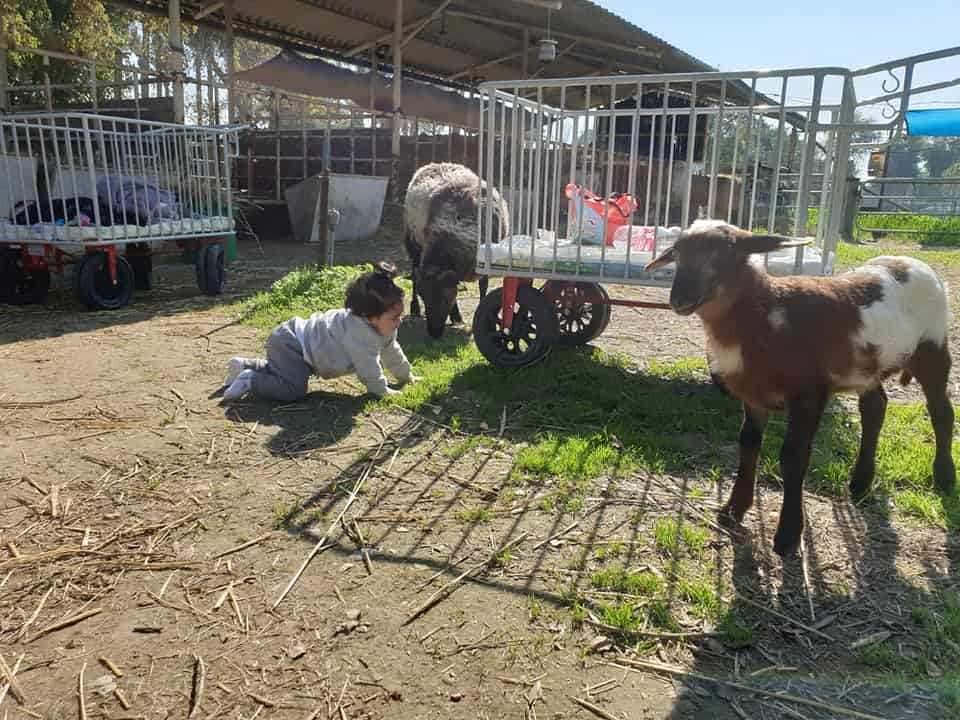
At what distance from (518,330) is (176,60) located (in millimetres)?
8893

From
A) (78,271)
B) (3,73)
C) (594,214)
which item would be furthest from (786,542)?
(3,73)

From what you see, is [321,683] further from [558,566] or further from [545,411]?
[545,411]

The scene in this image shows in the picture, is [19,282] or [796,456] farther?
[19,282]

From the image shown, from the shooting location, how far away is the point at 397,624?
2.54m

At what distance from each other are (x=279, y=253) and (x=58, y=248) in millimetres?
5335

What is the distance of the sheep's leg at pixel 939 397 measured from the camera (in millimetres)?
3453

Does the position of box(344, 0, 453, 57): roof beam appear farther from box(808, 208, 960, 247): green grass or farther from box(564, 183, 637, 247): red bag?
box(564, 183, 637, 247): red bag

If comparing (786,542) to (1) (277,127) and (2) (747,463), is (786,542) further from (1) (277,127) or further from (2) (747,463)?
(1) (277,127)

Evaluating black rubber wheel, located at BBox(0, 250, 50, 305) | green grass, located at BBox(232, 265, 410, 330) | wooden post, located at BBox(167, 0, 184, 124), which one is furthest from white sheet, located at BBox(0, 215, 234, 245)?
wooden post, located at BBox(167, 0, 184, 124)

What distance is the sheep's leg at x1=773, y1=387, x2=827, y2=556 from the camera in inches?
115

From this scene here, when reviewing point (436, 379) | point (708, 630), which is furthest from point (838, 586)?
point (436, 379)

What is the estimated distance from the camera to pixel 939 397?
353cm

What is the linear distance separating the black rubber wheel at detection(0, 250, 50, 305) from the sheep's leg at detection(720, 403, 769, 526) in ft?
25.8

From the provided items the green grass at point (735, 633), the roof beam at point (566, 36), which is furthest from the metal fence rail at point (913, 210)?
the green grass at point (735, 633)
